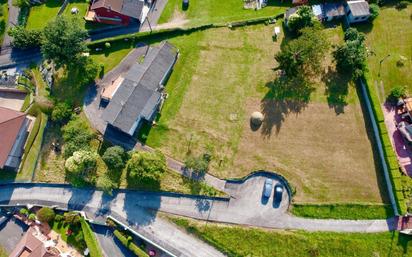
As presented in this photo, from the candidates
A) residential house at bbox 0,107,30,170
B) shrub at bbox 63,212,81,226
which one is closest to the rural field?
shrub at bbox 63,212,81,226

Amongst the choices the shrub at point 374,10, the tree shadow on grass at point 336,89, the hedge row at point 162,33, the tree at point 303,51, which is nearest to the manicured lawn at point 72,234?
the hedge row at point 162,33

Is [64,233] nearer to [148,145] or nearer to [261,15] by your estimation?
[148,145]

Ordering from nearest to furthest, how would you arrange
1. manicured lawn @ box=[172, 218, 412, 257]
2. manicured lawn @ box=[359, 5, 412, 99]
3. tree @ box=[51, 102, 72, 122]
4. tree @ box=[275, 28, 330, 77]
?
manicured lawn @ box=[172, 218, 412, 257] → tree @ box=[275, 28, 330, 77] → manicured lawn @ box=[359, 5, 412, 99] → tree @ box=[51, 102, 72, 122]

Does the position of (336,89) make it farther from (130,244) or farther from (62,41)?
(62,41)

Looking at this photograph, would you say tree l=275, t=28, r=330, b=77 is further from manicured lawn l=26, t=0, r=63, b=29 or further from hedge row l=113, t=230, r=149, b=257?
manicured lawn l=26, t=0, r=63, b=29

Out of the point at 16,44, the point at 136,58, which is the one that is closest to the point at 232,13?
the point at 136,58

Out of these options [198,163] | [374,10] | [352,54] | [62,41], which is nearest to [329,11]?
[374,10]

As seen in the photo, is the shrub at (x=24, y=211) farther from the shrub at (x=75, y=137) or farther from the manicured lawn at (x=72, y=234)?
the shrub at (x=75, y=137)
